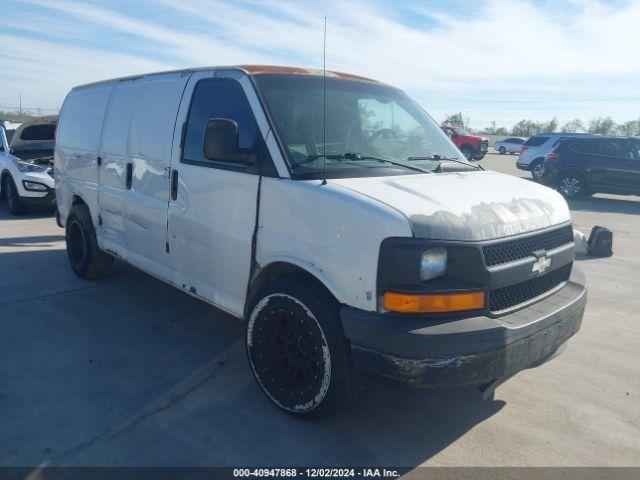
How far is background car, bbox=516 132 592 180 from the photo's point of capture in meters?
20.7

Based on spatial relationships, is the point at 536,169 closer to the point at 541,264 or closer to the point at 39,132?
the point at 39,132

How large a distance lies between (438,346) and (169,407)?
1838mm

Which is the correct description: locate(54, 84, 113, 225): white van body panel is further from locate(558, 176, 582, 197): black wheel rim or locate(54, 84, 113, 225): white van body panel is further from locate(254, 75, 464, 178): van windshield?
locate(558, 176, 582, 197): black wheel rim

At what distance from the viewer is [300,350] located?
3.32 m

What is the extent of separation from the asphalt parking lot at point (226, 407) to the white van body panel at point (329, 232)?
2.28 feet

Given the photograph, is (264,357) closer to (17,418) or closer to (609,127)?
(17,418)

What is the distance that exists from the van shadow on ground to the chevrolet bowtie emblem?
3.31ft

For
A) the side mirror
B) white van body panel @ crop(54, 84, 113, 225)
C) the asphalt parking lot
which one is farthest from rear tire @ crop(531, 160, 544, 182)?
the side mirror

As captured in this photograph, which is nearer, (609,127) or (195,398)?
(195,398)

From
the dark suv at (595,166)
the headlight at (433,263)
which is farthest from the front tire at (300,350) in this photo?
the dark suv at (595,166)

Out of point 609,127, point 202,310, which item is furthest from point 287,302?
point 609,127

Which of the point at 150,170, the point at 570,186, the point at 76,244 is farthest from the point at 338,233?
the point at 570,186

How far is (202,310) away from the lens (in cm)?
532

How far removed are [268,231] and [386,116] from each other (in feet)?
4.86
